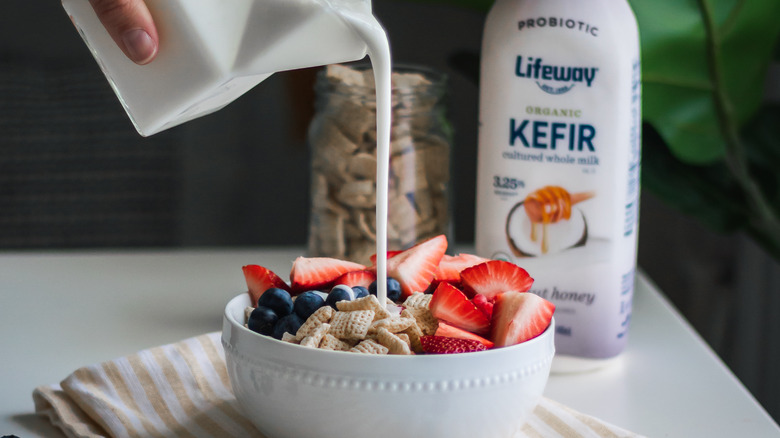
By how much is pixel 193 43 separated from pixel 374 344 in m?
0.22

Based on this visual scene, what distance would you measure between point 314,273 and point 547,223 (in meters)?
0.22

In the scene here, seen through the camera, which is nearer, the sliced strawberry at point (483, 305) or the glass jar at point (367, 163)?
the sliced strawberry at point (483, 305)

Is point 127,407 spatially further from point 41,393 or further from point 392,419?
point 392,419

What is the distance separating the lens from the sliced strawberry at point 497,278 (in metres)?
0.58

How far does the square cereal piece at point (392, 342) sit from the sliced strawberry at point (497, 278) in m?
0.10

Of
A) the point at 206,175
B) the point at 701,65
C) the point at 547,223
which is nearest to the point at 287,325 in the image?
the point at 547,223

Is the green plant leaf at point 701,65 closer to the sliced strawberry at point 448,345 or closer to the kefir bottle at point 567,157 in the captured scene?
the kefir bottle at point 567,157

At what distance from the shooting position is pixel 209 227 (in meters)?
1.34

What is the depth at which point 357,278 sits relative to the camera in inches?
24.6

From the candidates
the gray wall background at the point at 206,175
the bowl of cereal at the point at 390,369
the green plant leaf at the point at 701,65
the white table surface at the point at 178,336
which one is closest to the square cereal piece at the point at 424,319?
the bowl of cereal at the point at 390,369

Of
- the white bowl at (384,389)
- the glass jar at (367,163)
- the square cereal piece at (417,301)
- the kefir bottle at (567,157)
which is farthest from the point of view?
the glass jar at (367,163)

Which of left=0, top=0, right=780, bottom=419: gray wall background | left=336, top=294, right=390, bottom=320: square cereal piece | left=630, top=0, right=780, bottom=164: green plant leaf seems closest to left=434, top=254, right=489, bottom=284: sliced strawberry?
left=336, top=294, right=390, bottom=320: square cereal piece

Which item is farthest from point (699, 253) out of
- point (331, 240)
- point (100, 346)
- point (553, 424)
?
point (100, 346)

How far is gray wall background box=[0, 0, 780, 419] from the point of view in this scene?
125 centimetres
